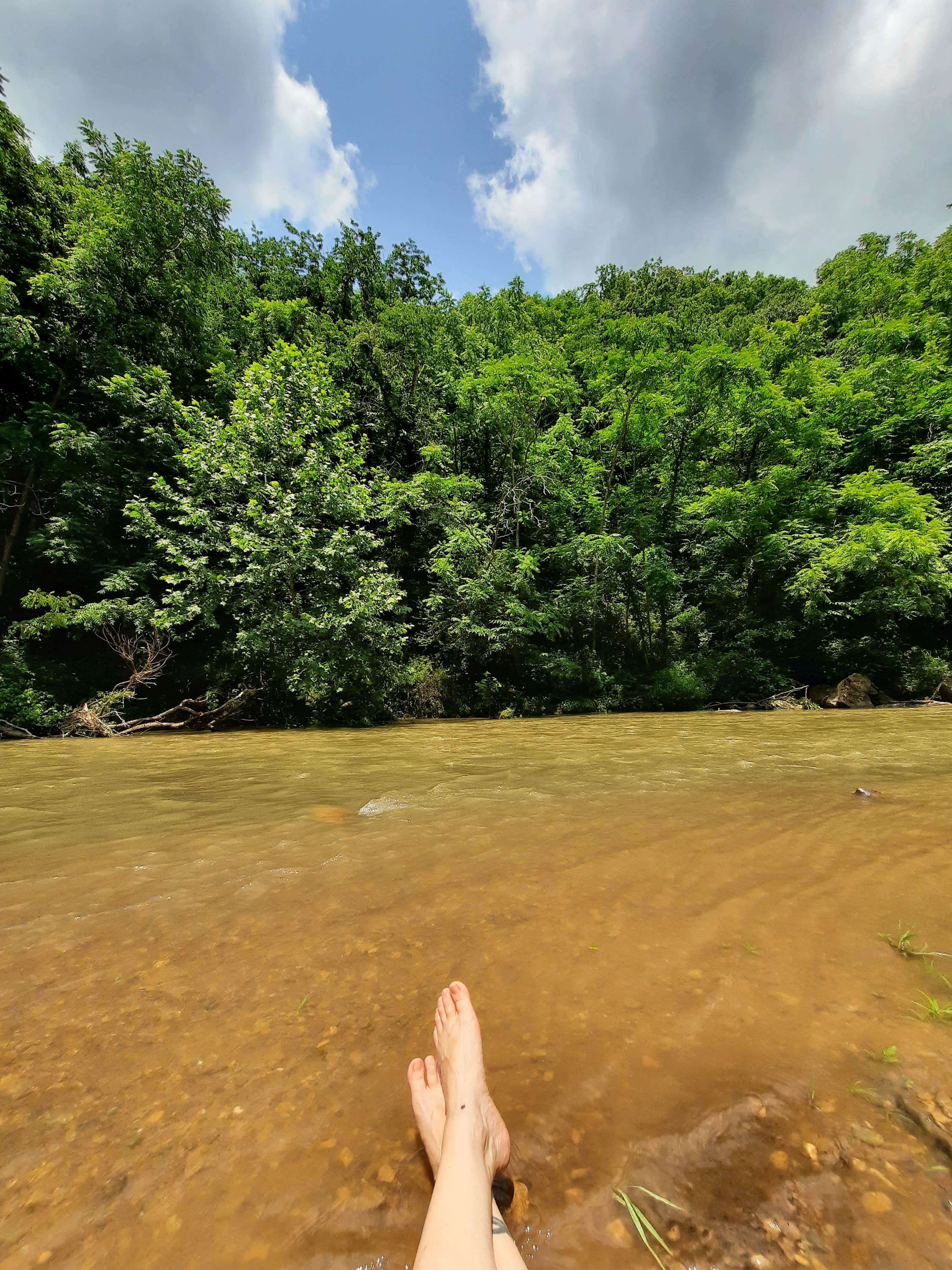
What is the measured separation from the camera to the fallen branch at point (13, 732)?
920 centimetres

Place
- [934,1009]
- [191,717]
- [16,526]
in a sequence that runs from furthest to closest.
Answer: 1. [16,526]
2. [191,717]
3. [934,1009]

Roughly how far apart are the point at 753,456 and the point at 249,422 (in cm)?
1370

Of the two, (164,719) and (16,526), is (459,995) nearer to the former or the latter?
(164,719)

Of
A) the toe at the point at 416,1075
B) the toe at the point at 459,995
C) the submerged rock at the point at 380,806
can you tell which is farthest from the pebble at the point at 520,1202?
the submerged rock at the point at 380,806

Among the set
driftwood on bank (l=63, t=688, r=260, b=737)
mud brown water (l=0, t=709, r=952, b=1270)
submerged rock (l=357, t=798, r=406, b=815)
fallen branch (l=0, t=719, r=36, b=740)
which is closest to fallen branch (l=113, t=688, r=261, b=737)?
driftwood on bank (l=63, t=688, r=260, b=737)

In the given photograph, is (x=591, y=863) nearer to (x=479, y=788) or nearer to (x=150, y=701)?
(x=479, y=788)

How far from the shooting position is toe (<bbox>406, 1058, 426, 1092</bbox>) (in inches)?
50.9

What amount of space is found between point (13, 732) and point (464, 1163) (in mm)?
12201

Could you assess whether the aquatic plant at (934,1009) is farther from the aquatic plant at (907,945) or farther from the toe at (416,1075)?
the toe at (416,1075)

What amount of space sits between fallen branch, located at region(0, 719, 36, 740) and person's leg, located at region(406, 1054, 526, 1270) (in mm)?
11304

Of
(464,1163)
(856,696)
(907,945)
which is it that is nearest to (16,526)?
(464,1163)

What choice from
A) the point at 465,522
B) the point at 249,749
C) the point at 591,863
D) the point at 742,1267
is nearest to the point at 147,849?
the point at 591,863

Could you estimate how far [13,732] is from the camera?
30.5 feet

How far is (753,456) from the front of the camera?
14.3m
